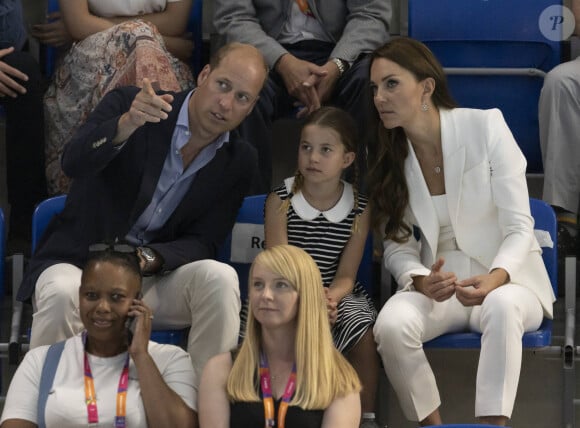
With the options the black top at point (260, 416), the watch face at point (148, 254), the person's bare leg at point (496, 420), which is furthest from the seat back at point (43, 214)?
the person's bare leg at point (496, 420)

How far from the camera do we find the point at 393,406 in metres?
4.32

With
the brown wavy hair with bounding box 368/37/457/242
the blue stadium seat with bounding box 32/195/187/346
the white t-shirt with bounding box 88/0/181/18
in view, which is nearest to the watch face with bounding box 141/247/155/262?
the blue stadium seat with bounding box 32/195/187/346

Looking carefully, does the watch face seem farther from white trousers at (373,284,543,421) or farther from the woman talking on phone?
white trousers at (373,284,543,421)

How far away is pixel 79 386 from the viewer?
10.8ft

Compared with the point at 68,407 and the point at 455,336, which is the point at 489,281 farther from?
the point at 68,407

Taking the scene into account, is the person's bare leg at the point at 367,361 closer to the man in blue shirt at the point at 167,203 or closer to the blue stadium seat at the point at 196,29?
the man in blue shirt at the point at 167,203

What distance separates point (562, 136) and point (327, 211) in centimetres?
106

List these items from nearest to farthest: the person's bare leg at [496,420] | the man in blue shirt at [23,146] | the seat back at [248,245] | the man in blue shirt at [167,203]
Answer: the person's bare leg at [496,420]
the man in blue shirt at [167,203]
the seat back at [248,245]
the man in blue shirt at [23,146]

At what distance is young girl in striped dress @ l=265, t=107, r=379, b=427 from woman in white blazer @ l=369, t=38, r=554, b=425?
88 millimetres

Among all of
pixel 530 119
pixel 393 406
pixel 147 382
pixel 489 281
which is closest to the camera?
pixel 147 382

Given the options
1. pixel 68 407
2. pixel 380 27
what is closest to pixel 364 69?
pixel 380 27

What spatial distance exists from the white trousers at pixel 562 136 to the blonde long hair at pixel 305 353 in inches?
61.4

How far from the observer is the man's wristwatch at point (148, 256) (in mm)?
3703

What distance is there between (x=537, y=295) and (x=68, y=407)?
1449 millimetres
